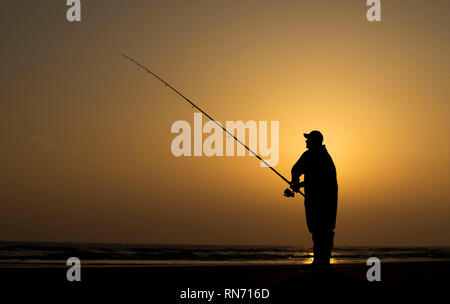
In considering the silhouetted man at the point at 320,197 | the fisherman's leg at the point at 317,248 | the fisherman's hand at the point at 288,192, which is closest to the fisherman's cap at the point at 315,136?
the silhouetted man at the point at 320,197

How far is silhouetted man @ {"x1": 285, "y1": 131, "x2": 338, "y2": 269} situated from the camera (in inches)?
331

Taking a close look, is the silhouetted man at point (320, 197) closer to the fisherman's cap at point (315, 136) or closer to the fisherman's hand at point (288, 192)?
the fisherman's cap at point (315, 136)

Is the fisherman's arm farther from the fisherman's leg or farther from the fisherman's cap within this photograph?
the fisherman's leg

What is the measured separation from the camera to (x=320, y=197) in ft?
27.9

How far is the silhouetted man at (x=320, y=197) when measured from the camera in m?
8.41

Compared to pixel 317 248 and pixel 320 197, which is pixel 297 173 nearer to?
pixel 320 197

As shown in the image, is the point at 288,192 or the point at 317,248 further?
the point at 288,192

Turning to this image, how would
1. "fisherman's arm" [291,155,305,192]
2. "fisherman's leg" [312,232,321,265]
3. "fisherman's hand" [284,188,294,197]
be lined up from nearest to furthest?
1. "fisherman's leg" [312,232,321,265]
2. "fisherman's arm" [291,155,305,192]
3. "fisherman's hand" [284,188,294,197]

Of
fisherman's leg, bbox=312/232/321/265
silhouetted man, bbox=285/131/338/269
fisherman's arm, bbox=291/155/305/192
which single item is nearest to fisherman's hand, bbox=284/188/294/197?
fisherman's arm, bbox=291/155/305/192

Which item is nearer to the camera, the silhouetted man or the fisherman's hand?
the silhouetted man

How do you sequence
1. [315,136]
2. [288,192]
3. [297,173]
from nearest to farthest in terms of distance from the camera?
1. [315,136]
2. [297,173]
3. [288,192]

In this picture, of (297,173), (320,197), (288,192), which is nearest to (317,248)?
(320,197)
